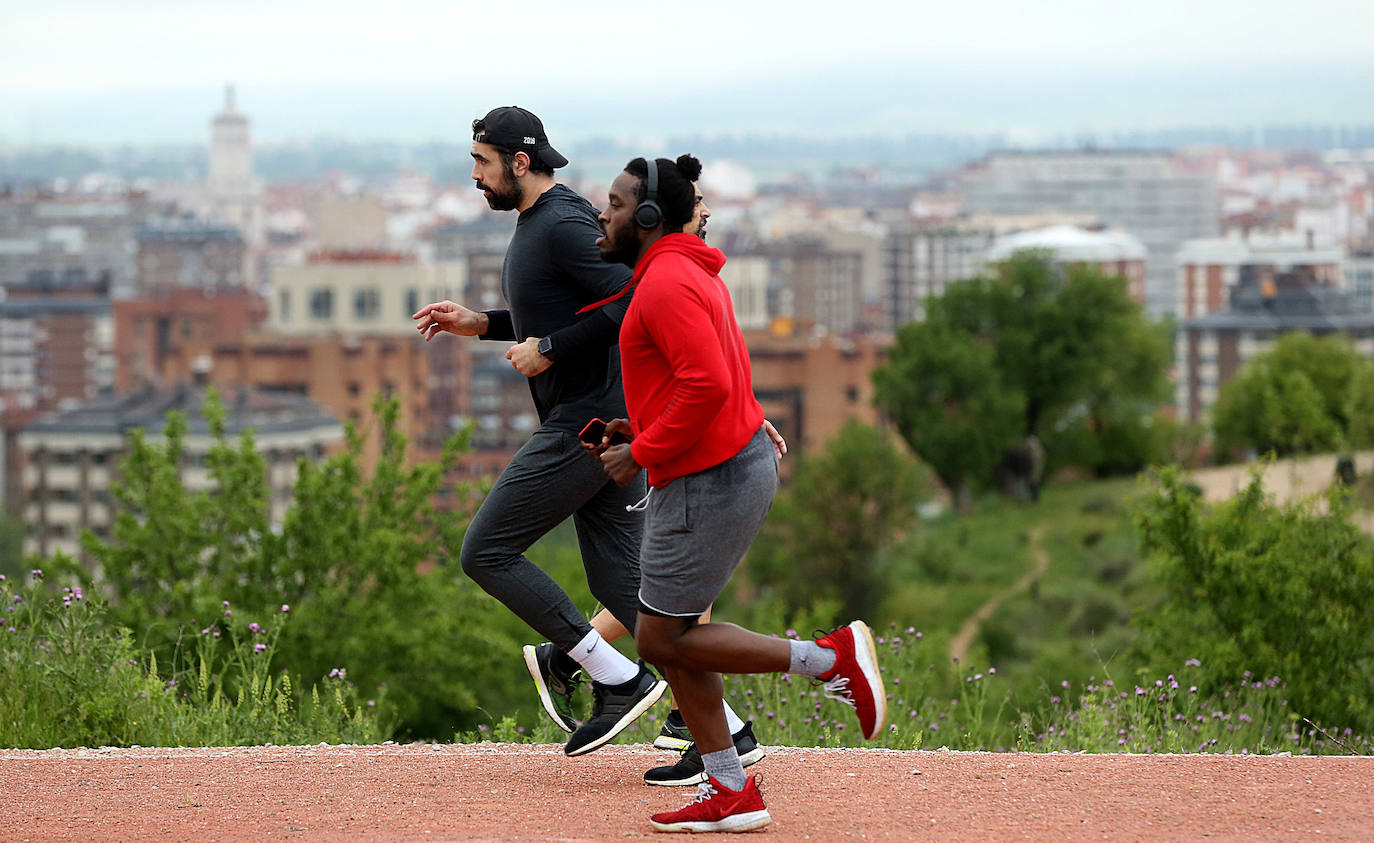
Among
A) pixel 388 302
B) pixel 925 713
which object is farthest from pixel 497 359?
pixel 925 713

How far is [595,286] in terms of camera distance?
5.59 metres

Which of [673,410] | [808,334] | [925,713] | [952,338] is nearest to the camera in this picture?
[673,410]

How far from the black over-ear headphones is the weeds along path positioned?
33604 mm

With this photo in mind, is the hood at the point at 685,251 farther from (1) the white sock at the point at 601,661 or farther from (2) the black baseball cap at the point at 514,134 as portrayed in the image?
(1) the white sock at the point at 601,661

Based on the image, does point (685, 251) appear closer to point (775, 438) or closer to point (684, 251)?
point (684, 251)

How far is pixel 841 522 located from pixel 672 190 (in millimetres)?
45609

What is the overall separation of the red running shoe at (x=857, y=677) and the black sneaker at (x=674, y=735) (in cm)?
76

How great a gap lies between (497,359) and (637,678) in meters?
109

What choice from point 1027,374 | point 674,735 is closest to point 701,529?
point 674,735

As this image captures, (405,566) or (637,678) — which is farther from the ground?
(637,678)

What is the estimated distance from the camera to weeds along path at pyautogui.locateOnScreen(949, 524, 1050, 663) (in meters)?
42.1

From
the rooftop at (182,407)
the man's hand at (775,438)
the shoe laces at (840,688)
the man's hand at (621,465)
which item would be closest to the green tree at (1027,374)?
the rooftop at (182,407)

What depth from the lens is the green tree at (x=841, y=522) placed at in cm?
4838

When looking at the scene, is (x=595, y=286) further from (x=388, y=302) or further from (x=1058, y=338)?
(x=388, y=302)
